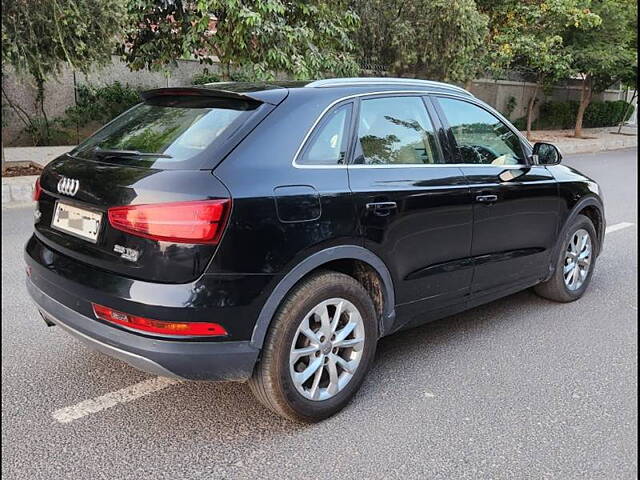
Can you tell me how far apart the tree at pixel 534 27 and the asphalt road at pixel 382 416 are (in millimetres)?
A: 13073

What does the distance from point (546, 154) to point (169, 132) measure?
276cm

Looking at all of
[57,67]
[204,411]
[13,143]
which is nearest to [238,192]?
[204,411]

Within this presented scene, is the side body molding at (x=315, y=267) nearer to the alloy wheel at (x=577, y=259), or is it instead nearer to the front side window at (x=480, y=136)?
the front side window at (x=480, y=136)

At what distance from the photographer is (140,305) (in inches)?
97.7

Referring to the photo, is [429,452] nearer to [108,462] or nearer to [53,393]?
[108,462]

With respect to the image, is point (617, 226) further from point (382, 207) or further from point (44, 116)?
point (44, 116)

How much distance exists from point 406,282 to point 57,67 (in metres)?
8.06

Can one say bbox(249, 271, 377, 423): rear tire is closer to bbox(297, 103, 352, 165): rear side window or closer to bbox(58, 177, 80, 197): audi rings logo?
bbox(297, 103, 352, 165): rear side window

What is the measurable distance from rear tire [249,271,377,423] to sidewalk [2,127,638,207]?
667 centimetres

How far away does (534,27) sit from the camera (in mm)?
16234

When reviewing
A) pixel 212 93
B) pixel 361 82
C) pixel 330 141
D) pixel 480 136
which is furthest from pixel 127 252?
pixel 480 136

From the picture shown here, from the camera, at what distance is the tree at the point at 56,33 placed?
8211 mm

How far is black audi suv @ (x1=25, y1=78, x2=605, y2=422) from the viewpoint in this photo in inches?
98.3

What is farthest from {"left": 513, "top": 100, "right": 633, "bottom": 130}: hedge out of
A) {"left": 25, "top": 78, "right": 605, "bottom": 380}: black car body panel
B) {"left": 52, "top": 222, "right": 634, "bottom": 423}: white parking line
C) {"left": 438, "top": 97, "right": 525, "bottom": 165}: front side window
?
{"left": 52, "top": 222, "right": 634, "bottom": 423}: white parking line
